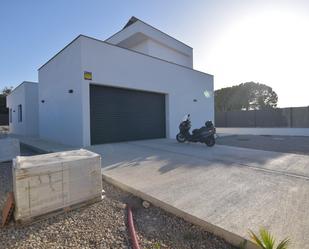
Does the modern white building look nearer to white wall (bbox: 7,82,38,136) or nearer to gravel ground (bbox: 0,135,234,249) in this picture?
white wall (bbox: 7,82,38,136)

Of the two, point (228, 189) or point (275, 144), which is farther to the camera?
point (275, 144)

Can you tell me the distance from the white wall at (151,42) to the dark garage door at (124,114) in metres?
4.43

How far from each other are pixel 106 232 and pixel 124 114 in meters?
6.42

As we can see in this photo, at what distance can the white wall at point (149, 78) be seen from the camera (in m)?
7.10

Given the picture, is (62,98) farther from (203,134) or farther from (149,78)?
(203,134)

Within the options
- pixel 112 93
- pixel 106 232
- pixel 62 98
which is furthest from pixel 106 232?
pixel 62 98

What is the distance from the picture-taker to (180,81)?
35.5 feet

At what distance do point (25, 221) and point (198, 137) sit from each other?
614 cm

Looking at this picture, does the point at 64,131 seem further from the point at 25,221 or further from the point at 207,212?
the point at 207,212

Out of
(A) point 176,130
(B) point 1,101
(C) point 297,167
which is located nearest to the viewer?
(C) point 297,167

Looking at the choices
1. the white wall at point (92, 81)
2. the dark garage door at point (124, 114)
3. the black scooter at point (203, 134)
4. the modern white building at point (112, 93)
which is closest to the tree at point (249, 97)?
the modern white building at point (112, 93)

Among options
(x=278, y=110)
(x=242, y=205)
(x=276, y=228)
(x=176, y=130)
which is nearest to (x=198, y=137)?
(x=176, y=130)

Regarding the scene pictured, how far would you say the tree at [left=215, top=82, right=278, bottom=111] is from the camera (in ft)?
91.4

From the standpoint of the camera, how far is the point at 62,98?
8250 millimetres
